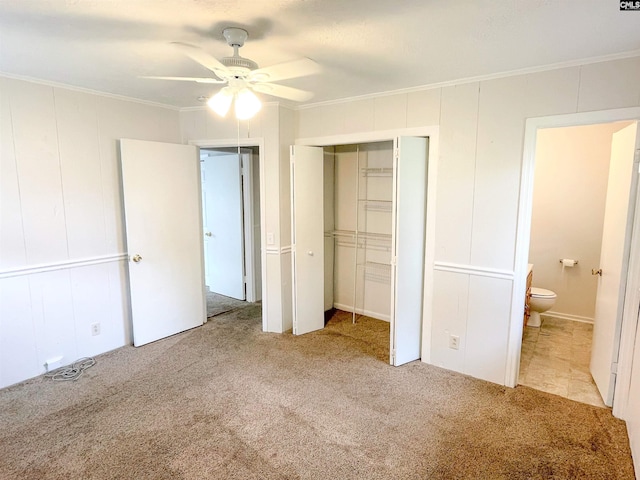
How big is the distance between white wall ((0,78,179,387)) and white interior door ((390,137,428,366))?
255 centimetres

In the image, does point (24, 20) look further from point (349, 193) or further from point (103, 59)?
point (349, 193)

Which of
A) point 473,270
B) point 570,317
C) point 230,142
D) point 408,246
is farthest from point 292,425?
point 570,317

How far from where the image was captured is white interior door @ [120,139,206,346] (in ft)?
11.1

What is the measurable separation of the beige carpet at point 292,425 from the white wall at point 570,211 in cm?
203

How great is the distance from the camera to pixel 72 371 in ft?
9.89

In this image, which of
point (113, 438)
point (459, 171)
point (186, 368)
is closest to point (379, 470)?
point (113, 438)

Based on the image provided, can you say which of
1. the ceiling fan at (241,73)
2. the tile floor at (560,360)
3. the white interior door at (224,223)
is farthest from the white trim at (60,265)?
the tile floor at (560,360)

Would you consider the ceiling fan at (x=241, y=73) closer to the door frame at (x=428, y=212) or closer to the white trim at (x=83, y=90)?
the door frame at (x=428, y=212)

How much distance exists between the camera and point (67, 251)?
10.1 ft

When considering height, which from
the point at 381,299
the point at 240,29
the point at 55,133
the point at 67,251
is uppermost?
the point at 240,29

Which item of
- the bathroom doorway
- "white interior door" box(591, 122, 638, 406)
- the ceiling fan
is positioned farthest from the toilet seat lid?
the ceiling fan

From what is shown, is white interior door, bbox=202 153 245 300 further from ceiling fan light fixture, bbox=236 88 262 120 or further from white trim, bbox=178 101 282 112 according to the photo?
ceiling fan light fixture, bbox=236 88 262 120

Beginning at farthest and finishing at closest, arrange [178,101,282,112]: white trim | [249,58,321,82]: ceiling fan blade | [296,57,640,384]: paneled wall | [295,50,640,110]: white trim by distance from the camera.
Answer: [178,101,282,112]: white trim
[296,57,640,384]: paneled wall
[295,50,640,110]: white trim
[249,58,321,82]: ceiling fan blade

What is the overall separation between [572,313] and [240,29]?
14.9ft
